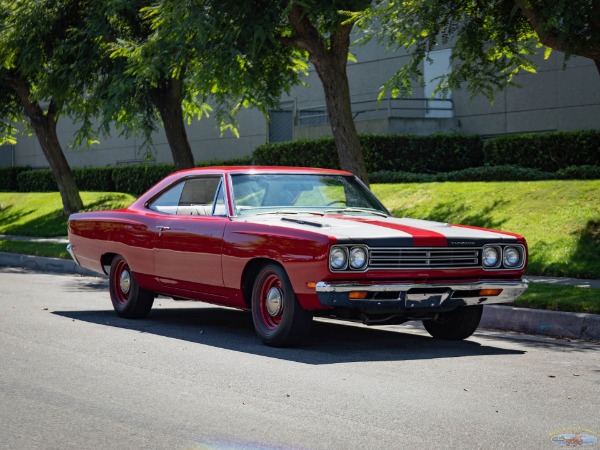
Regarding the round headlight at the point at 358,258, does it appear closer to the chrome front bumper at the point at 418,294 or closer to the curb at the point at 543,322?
the chrome front bumper at the point at 418,294

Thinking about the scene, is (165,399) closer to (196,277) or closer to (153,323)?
(196,277)

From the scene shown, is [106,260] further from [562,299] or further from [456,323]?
[562,299]

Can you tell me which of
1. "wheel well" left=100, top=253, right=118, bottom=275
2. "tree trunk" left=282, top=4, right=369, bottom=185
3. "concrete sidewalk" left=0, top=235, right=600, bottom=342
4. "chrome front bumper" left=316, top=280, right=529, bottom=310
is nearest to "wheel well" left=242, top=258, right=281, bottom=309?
"chrome front bumper" left=316, top=280, right=529, bottom=310

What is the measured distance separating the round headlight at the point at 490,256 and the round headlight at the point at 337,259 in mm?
1382

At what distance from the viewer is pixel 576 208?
17.5m

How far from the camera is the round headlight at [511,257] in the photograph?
9.12 m

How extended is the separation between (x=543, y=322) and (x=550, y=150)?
44.0 feet

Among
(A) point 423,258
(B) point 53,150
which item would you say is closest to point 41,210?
(B) point 53,150

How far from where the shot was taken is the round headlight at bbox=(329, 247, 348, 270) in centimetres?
832

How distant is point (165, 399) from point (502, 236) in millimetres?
3708

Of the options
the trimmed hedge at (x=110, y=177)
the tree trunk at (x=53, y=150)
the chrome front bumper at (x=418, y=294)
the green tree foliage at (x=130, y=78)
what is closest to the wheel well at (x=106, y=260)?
→ the chrome front bumper at (x=418, y=294)

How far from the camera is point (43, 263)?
19.9 m

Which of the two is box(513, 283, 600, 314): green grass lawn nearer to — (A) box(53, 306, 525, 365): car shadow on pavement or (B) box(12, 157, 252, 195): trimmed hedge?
(A) box(53, 306, 525, 365): car shadow on pavement

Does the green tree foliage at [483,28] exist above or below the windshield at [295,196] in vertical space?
above
